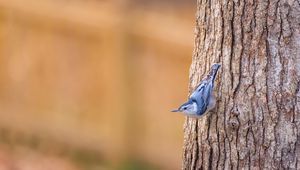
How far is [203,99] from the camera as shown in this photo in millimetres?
5090

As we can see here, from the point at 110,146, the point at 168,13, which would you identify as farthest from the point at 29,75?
the point at 168,13

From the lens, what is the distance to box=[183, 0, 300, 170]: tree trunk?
4.99m

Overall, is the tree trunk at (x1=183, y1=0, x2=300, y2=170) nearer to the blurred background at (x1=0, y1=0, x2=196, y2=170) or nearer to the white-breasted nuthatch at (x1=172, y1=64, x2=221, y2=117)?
the white-breasted nuthatch at (x1=172, y1=64, x2=221, y2=117)

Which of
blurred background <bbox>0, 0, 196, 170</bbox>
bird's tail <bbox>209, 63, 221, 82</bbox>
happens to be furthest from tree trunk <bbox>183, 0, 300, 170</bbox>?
blurred background <bbox>0, 0, 196, 170</bbox>

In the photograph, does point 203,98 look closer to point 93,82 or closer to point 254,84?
point 254,84

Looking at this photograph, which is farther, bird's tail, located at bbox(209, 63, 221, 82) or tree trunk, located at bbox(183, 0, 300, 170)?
bird's tail, located at bbox(209, 63, 221, 82)

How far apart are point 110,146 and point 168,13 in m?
1.49

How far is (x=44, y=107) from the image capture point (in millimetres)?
10055

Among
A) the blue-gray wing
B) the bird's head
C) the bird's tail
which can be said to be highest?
the bird's tail

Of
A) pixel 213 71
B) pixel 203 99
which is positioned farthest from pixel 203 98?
pixel 213 71

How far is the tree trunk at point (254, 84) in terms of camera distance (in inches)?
197

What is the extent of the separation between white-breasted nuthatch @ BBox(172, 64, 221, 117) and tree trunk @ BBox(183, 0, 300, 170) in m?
0.05

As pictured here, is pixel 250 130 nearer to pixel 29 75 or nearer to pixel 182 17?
pixel 182 17

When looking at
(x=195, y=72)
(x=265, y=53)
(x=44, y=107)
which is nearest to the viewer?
(x=265, y=53)
